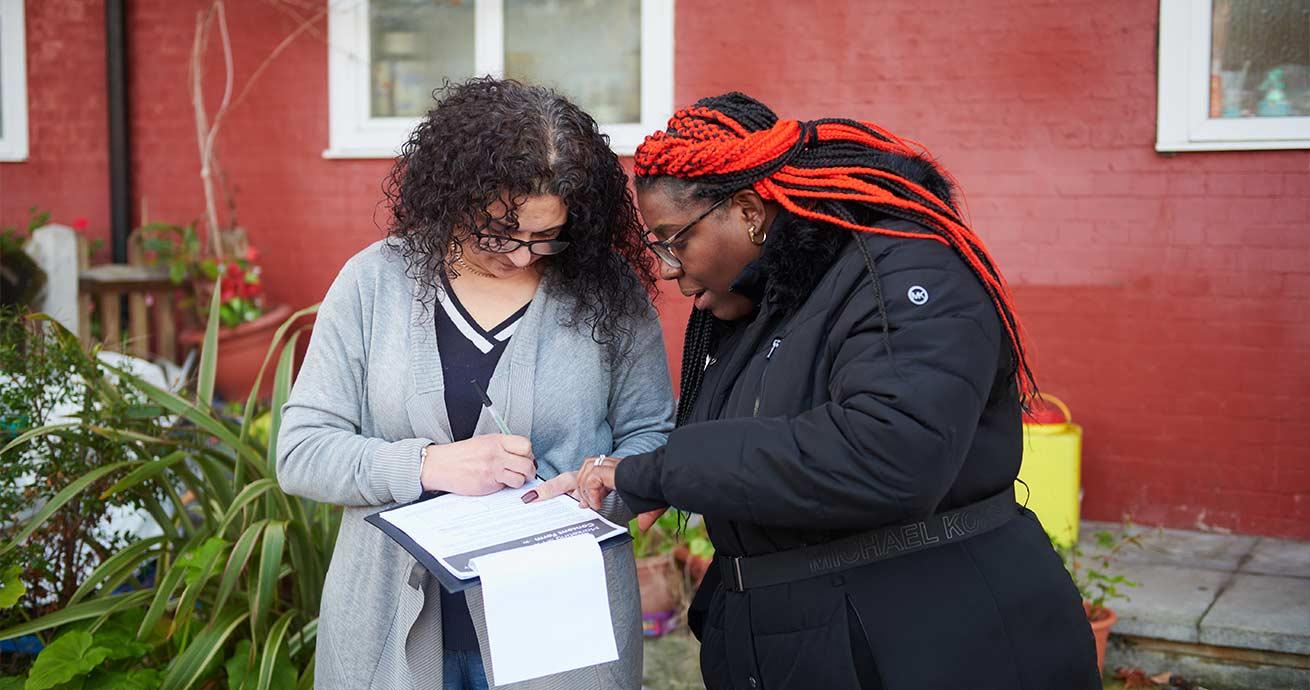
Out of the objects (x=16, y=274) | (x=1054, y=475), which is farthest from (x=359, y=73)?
(x=1054, y=475)

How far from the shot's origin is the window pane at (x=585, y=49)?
6297 mm

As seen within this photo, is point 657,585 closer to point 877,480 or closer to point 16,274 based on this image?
point 877,480

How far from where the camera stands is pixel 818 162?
2012 millimetres

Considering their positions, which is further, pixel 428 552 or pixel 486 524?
pixel 486 524

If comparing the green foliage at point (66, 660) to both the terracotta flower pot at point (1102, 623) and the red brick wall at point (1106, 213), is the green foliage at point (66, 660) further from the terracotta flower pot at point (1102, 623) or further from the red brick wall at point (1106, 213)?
the red brick wall at point (1106, 213)

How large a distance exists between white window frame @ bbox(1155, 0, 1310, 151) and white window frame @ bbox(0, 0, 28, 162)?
20.5 ft

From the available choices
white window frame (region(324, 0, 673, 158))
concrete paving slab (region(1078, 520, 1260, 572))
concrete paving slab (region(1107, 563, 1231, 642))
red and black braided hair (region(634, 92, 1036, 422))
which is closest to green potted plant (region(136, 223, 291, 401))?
white window frame (region(324, 0, 673, 158))

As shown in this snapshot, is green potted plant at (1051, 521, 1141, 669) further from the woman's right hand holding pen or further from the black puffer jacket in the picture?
the woman's right hand holding pen

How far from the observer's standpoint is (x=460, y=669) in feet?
7.75

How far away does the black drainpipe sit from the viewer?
688 centimetres

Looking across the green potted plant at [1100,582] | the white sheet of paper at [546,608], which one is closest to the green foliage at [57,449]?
the white sheet of paper at [546,608]

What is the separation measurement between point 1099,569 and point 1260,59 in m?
2.40

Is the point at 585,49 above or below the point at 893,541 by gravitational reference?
above

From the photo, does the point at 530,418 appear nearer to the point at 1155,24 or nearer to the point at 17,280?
the point at 1155,24
